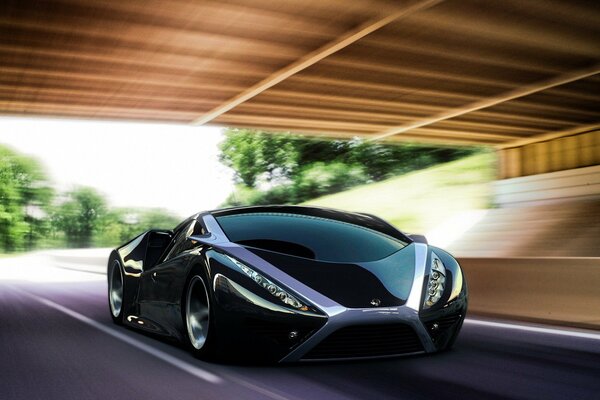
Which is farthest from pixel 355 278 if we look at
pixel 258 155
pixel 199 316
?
pixel 258 155

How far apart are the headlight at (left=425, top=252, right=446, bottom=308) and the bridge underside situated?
262 inches

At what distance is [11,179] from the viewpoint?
105 meters

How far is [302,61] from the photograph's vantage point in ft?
51.4

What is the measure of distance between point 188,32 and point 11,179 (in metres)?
97.6

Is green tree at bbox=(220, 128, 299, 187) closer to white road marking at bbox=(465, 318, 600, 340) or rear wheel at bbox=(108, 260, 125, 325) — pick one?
rear wheel at bbox=(108, 260, 125, 325)

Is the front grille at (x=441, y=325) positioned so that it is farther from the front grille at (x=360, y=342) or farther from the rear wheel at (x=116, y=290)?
the rear wheel at (x=116, y=290)

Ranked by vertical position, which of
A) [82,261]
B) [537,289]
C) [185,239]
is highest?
[185,239]

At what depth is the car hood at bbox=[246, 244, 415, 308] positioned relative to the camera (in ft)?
19.0

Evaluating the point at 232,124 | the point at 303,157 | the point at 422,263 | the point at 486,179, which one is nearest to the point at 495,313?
the point at 422,263

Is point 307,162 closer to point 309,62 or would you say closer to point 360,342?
point 309,62

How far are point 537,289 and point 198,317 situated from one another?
490 cm

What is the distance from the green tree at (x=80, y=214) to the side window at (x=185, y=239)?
290ft

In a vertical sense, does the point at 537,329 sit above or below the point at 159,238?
below

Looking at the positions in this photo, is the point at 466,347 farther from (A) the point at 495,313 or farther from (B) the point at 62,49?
(B) the point at 62,49
